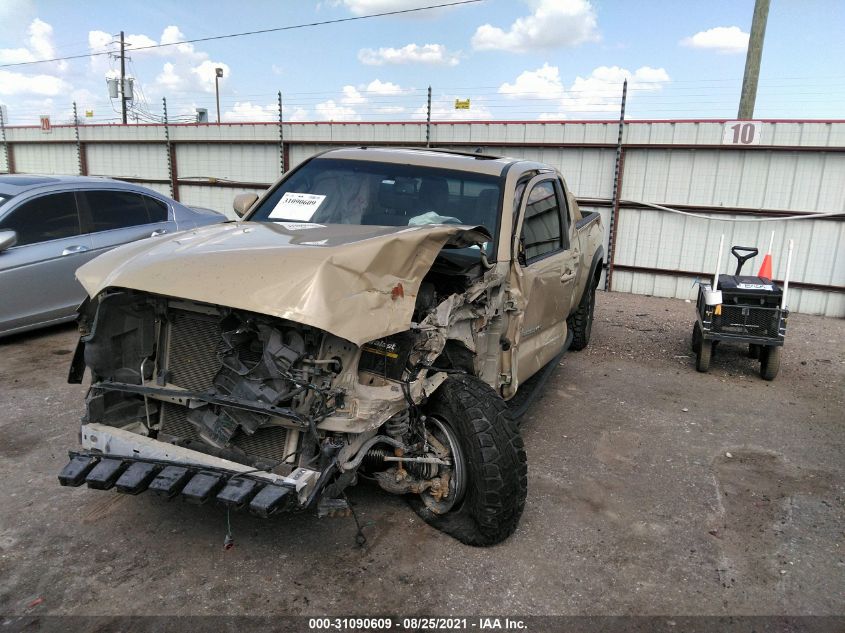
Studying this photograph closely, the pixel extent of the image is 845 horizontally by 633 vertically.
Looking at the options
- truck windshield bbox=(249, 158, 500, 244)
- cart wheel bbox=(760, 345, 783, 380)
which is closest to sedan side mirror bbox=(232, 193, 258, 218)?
truck windshield bbox=(249, 158, 500, 244)

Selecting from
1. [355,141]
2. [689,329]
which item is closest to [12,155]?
[355,141]

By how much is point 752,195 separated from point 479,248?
7.45 meters

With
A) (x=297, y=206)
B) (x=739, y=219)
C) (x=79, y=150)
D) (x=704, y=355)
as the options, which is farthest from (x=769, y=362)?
(x=79, y=150)

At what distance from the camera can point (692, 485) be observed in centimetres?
420

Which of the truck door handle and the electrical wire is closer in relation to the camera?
the truck door handle

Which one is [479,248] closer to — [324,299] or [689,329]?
[324,299]

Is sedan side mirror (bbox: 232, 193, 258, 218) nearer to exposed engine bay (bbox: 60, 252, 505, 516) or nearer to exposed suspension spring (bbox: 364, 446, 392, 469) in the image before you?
exposed engine bay (bbox: 60, 252, 505, 516)

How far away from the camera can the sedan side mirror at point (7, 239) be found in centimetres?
607

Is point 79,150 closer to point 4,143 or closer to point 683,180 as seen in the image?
point 4,143

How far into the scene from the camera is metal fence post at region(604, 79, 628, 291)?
33.2 feet

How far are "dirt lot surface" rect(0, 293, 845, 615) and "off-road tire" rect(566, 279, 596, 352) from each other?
5.91 feet

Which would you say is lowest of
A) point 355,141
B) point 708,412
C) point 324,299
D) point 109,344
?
point 708,412

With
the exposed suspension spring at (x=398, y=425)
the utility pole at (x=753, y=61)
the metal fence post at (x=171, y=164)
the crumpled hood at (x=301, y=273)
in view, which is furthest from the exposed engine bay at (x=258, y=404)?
the metal fence post at (x=171, y=164)

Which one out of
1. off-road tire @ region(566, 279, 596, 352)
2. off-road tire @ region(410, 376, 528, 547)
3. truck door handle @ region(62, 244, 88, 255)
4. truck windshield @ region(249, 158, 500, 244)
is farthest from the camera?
off-road tire @ region(566, 279, 596, 352)
